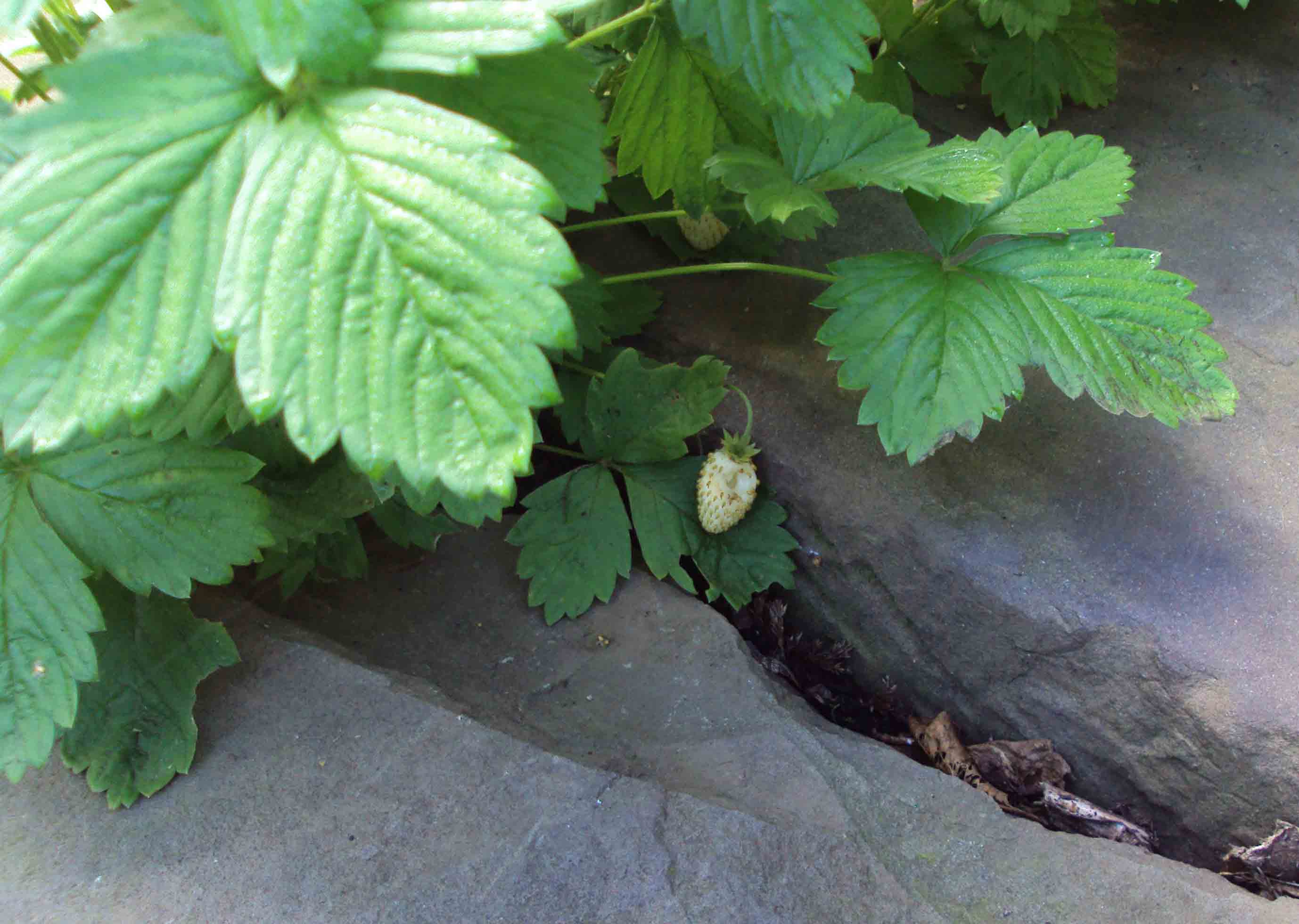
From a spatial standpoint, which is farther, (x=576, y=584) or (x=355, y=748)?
(x=576, y=584)

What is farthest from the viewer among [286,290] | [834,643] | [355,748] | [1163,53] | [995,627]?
A: [1163,53]

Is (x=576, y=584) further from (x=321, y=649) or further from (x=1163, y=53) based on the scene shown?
(x=1163, y=53)

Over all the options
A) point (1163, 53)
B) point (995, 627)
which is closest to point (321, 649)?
point (995, 627)

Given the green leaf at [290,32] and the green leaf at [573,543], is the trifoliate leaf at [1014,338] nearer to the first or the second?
the green leaf at [573,543]

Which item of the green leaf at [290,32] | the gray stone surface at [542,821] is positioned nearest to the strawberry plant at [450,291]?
the green leaf at [290,32]

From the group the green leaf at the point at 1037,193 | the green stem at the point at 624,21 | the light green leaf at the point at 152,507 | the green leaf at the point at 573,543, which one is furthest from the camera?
the green leaf at the point at 573,543

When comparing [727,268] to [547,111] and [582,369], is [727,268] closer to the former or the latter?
[582,369]
